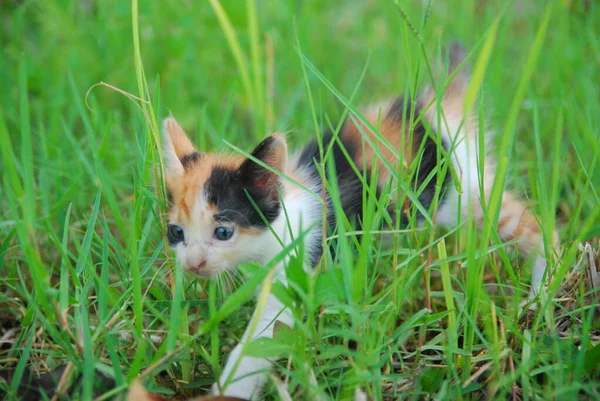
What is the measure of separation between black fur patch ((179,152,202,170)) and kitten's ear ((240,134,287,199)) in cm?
25

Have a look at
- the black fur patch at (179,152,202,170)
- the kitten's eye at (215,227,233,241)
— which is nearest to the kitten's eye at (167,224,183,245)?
the kitten's eye at (215,227,233,241)

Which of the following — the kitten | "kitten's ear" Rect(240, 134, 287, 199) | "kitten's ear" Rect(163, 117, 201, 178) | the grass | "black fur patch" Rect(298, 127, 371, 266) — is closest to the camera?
the grass

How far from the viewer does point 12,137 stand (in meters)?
3.24

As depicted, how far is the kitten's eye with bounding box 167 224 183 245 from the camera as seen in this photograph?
2.07 metres

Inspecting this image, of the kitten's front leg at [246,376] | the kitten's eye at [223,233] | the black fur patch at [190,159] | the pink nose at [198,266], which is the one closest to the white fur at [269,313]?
the kitten's front leg at [246,376]

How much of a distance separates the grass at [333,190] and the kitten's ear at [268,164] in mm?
188

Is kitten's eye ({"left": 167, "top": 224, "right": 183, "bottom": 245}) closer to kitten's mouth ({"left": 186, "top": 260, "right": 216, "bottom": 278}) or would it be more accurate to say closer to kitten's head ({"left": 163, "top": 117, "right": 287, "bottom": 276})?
kitten's head ({"left": 163, "top": 117, "right": 287, "bottom": 276})

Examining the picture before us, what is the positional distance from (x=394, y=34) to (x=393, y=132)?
1.90 meters

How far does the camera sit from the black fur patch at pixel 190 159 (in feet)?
7.29

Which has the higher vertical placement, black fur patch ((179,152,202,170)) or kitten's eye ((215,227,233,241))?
black fur patch ((179,152,202,170))

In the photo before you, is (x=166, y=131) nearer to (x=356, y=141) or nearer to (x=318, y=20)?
(x=356, y=141)

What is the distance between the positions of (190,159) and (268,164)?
14.1 inches

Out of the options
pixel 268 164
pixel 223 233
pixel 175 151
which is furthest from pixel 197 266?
pixel 175 151

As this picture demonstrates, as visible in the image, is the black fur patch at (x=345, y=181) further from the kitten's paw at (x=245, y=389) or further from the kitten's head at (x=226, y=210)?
the kitten's paw at (x=245, y=389)
